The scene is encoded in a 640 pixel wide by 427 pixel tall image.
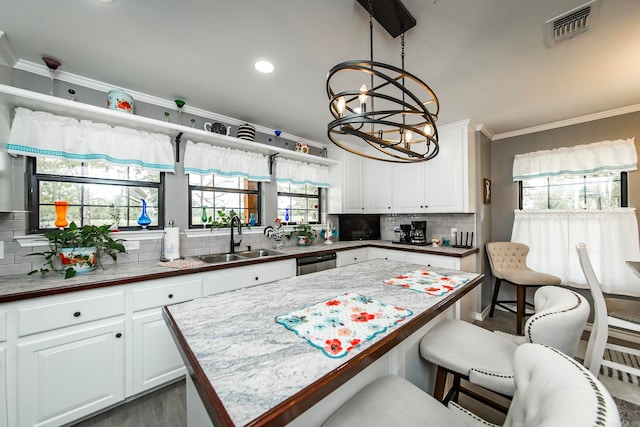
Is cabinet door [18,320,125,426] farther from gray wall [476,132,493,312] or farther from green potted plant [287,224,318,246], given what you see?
gray wall [476,132,493,312]

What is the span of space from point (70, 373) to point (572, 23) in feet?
12.6

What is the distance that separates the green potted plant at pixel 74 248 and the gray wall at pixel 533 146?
14.9ft

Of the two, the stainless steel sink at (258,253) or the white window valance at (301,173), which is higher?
the white window valance at (301,173)

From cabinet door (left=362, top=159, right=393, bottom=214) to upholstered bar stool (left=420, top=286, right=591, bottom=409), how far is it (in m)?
2.61

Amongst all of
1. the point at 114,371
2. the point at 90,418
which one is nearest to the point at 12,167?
the point at 114,371

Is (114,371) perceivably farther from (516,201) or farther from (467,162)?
(516,201)

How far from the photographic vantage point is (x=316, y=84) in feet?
7.32

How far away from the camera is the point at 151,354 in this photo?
1864mm

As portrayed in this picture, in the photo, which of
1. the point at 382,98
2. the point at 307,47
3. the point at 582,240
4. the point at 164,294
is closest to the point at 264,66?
the point at 307,47

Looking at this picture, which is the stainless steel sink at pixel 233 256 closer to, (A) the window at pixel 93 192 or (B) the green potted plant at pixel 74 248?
(A) the window at pixel 93 192

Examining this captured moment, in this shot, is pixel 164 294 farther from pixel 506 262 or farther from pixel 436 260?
pixel 506 262

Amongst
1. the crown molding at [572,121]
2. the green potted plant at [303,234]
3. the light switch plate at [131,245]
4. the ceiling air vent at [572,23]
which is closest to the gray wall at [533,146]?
the crown molding at [572,121]

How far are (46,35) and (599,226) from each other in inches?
211

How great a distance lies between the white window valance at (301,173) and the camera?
11.1 ft
